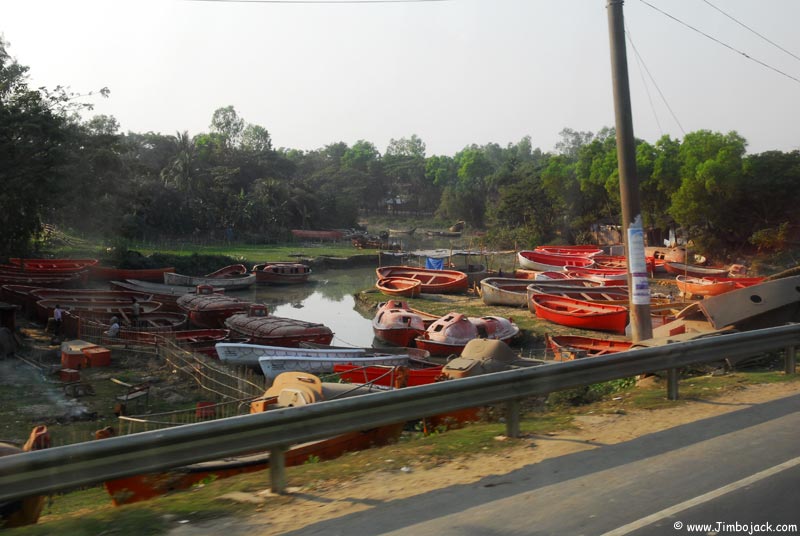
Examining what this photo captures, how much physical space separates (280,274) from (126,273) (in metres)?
11.6

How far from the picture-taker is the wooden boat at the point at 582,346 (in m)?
20.9

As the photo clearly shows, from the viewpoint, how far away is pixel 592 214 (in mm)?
70312

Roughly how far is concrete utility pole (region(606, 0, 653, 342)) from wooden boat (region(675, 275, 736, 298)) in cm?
2477

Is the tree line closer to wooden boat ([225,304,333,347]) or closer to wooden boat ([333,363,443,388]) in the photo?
Result: wooden boat ([225,304,333,347])

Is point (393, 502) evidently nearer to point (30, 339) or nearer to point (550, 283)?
point (30, 339)

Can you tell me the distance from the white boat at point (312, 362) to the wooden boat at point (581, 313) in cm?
1117

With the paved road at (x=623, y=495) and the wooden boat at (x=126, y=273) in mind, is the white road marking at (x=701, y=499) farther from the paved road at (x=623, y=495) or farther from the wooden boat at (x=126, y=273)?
the wooden boat at (x=126, y=273)

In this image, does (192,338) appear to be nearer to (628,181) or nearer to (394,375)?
(394,375)

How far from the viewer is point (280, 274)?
55.0m

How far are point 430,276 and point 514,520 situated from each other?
4154 centimetres

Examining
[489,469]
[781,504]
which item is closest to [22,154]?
[489,469]

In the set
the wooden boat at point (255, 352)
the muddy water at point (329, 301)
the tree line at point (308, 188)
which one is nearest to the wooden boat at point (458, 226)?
the tree line at point (308, 188)

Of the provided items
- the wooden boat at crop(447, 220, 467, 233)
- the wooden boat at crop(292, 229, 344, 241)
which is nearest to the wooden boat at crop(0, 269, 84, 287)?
the wooden boat at crop(292, 229, 344, 241)

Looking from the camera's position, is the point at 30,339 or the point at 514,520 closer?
the point at 514,520
